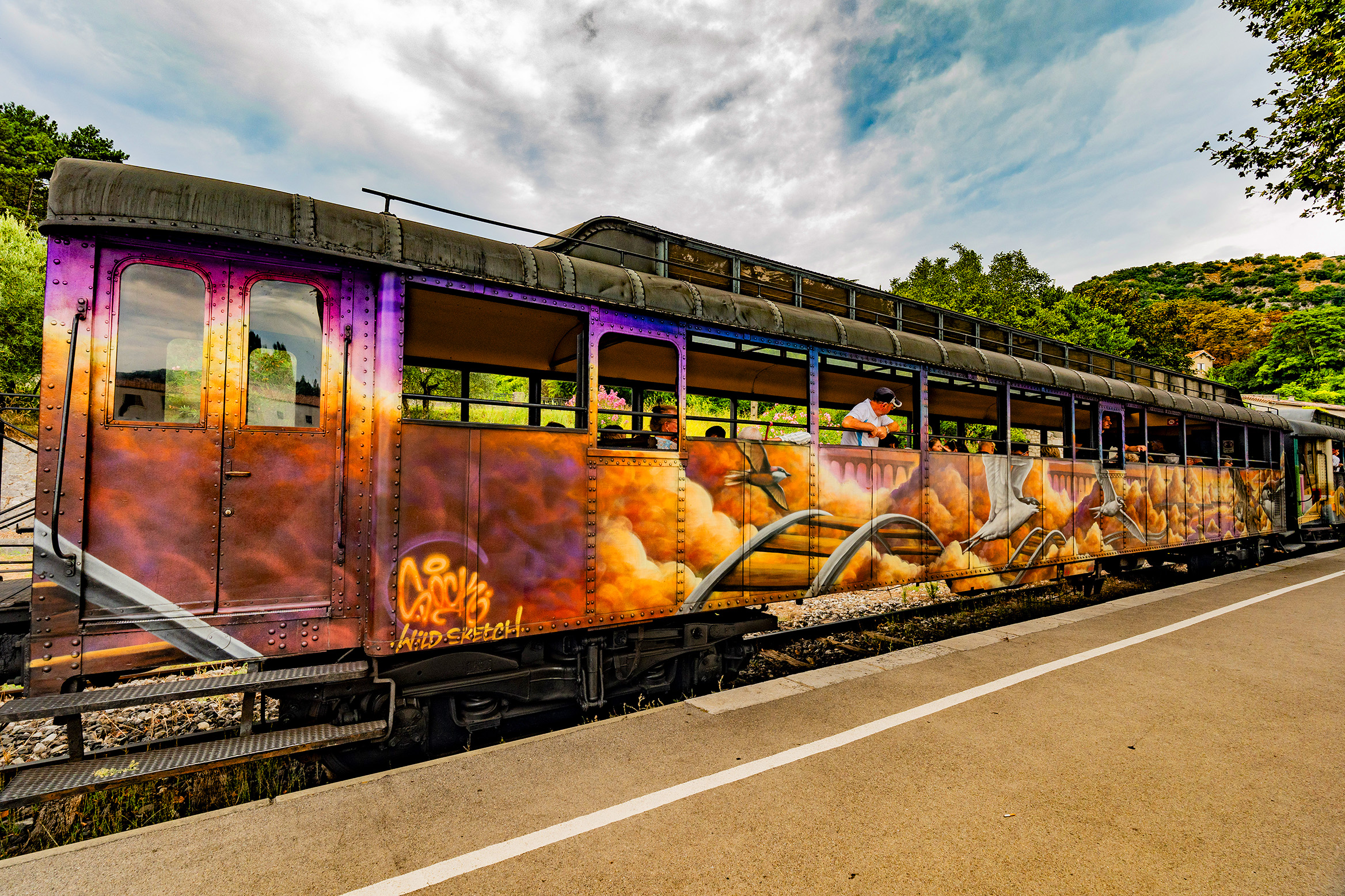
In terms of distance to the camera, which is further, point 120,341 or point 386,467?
point 386,467

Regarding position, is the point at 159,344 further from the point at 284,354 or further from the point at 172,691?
the point at 172,691

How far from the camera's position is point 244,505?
131 inches

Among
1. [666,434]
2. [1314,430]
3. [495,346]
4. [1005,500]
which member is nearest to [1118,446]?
[1005,500]

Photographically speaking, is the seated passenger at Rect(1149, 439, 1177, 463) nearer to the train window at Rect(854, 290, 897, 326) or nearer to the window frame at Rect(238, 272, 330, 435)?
the train window at Rect(854, 290, 897, 326)

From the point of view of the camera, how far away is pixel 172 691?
3.03 meters

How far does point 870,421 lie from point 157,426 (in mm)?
5752

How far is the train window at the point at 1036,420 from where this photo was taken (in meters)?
7.84

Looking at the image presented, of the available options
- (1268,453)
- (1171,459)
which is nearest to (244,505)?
(1171,459)

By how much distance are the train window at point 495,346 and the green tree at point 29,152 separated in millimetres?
37594

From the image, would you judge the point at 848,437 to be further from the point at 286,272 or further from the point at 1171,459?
the point at 1171,459

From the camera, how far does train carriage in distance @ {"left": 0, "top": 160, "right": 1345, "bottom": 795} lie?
310 centimetres

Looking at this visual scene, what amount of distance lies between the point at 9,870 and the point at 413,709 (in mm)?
1727

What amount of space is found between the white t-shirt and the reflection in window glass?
459 centimetres

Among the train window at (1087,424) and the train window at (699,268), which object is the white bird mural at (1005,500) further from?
the train window at (699,268)
